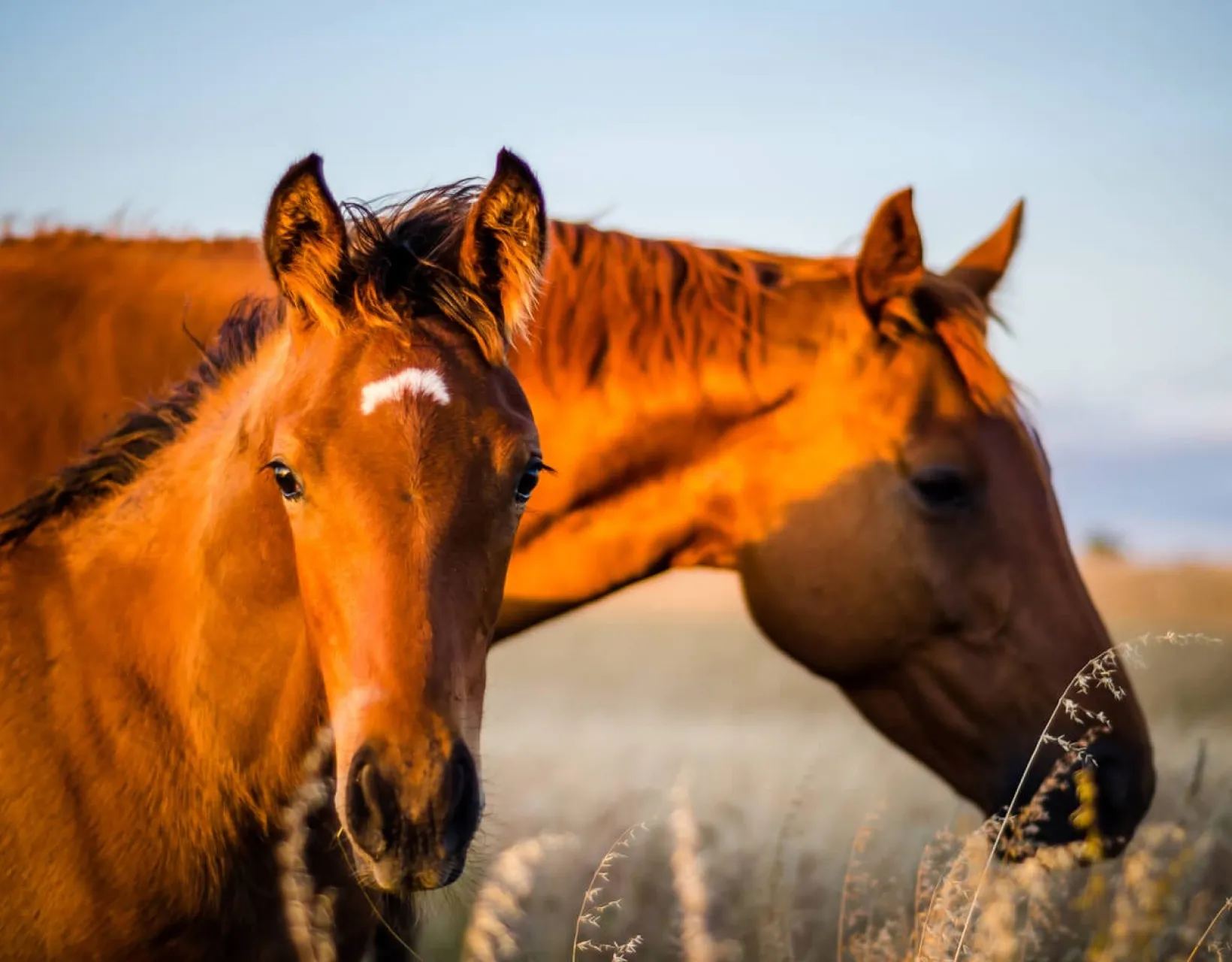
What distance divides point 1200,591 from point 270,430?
1569cm

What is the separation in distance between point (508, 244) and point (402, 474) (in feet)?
2.41

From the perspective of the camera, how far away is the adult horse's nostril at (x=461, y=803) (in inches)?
91.8

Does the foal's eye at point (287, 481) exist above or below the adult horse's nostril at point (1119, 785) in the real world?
above

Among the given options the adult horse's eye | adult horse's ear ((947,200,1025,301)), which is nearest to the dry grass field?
the adult horse's eye

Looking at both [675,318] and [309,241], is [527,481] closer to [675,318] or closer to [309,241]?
[309,241]

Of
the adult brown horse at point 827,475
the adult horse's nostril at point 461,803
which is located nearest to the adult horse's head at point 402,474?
the adult horse's nostril at point 461,803

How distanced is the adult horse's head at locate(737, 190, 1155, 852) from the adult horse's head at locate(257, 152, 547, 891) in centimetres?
197

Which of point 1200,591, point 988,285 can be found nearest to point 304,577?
point 988,285

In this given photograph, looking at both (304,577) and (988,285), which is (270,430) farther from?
(988,285)

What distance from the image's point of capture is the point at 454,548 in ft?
8.54

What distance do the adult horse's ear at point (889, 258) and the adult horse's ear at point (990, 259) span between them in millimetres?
581

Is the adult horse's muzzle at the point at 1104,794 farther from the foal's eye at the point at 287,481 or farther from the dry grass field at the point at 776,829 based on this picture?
the foal's eye at the point at 287,481

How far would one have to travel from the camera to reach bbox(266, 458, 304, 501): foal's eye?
265cm

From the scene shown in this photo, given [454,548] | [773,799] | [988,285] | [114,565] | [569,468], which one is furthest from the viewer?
[773,799]
